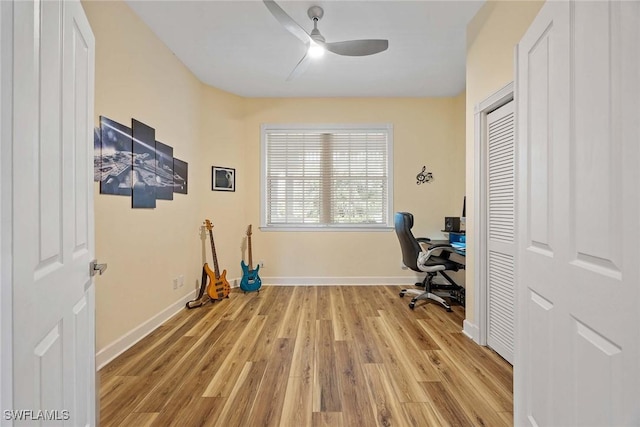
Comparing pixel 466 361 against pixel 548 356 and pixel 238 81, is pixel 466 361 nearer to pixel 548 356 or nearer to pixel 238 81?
pixel 548 356

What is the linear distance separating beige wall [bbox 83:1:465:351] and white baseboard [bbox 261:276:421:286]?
0.04m

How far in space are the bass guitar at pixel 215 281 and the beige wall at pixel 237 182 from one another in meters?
0.17

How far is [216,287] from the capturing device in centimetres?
329

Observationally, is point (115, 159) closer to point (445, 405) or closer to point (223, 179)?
point (223, 179)

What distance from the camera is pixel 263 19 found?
7.69 ft

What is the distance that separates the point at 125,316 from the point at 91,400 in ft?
3.72

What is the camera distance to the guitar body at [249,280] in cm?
367

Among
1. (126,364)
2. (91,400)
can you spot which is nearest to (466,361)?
(91,400)

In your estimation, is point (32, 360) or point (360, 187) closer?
point (32, 360)

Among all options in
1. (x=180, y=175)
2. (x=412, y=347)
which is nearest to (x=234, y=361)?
(x=412, y=347)

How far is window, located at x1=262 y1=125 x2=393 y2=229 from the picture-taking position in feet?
13.2

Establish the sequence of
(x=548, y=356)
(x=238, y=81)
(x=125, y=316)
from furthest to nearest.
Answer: (x=238, y=81) → (x=125, y=316) → (x=548, y=356)

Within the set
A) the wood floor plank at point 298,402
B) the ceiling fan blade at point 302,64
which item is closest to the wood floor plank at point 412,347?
the wood floor plank at point 298,402

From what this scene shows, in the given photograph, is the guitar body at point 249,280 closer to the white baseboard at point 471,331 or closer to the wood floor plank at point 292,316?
the wood floor plank at point 292,316
